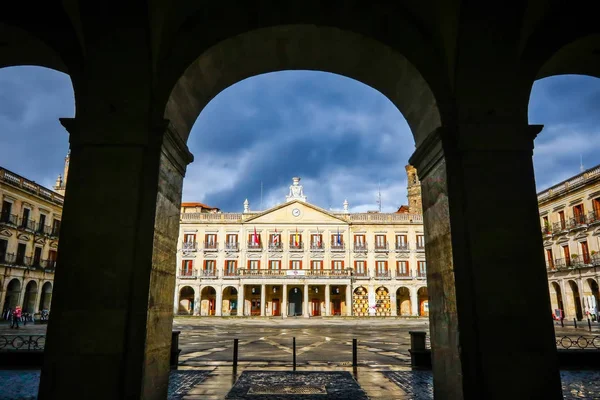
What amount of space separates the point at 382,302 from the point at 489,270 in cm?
4829

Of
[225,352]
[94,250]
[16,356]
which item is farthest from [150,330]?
[225,352]

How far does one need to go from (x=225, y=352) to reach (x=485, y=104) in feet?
34.1

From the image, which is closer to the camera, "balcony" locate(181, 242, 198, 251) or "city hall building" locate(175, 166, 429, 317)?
"city hall building" locate(175, 166, 429, 317)

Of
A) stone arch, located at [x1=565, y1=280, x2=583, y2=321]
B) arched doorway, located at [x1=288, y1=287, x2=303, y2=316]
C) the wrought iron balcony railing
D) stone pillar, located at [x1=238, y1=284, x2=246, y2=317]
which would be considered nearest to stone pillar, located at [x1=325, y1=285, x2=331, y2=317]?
arched doorway, located at [x1=288, y1=287, x2=303, y2=316]

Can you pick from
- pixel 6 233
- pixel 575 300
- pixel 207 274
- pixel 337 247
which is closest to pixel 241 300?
pixel 207 274

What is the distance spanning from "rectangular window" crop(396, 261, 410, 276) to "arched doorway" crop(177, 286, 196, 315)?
26.2 m

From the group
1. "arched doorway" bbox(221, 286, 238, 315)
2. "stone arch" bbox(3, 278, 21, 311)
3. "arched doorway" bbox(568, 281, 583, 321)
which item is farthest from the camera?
"arched doorway" bbox(221, 286, 238, 315)

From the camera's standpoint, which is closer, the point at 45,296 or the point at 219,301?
the point at 45,296

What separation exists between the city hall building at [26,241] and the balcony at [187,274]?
15.3m

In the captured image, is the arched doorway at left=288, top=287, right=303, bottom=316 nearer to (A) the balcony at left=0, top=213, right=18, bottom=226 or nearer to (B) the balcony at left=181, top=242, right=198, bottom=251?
(B) the balcony at left=181, top=242, right=198, bottom=251

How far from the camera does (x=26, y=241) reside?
3550 centimetres

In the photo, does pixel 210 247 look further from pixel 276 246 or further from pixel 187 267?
pixel 276 246

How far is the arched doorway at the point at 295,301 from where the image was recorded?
167 feet

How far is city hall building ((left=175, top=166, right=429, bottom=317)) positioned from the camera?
166 ft
